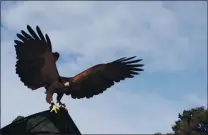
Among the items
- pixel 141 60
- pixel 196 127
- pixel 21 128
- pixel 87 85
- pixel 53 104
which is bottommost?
pixel 21 128

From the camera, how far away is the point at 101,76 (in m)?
11.2

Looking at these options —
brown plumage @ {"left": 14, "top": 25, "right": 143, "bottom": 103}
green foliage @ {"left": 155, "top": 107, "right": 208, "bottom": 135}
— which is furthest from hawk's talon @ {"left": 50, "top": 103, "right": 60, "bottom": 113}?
green foliage @ {"left": 155, "top": 107, "right": 208, "bottom": 135}

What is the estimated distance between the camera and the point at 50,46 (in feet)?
34.7

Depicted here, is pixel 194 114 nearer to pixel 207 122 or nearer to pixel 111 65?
pixel 207 122

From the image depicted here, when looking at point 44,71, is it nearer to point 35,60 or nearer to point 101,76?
point 35,60

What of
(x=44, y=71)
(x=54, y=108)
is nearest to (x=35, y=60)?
(x=44, y=71)

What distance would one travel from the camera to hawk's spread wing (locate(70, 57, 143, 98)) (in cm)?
1099

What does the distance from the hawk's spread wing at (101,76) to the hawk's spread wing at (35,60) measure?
0.72m

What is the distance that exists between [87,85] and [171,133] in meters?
30.2

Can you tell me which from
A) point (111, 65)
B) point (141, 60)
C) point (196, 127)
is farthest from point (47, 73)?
point (196, 127)

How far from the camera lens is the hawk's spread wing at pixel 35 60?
34.2ft

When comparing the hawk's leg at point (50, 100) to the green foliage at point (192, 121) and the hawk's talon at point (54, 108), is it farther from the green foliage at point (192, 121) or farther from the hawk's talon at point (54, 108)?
the green foliage at point (192, 121)

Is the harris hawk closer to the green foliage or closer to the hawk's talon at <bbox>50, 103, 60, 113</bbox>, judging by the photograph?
the hawk's talon at <bbox>50, 103, 60, 113</bbox>

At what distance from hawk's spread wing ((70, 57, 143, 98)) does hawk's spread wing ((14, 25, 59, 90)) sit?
2.37ft
